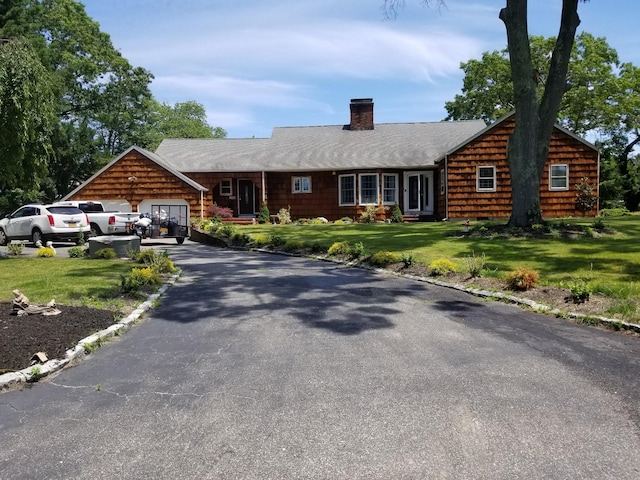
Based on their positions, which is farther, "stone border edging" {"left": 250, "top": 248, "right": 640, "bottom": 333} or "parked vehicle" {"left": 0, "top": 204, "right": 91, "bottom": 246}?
"parked vehicle" {"left": 0, "top": 204, "right": 91, "bottom": 246}

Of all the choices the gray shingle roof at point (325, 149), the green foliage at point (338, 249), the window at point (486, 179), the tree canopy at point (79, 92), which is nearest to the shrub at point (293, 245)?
the green foliage at point (338, 249)

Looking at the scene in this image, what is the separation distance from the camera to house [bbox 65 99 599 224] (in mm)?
26953

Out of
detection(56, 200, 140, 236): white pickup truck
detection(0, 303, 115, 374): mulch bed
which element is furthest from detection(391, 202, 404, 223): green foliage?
detection(0, 303, 115, 374): mulch bed

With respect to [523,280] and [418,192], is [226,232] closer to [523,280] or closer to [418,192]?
[418,192]

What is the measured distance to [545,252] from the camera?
42.5ft

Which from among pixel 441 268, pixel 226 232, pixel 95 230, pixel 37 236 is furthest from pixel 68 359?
pixel 95 230

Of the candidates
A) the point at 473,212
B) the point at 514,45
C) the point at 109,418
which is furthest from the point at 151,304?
the point at 473,212

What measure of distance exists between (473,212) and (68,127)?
33093 millimetres

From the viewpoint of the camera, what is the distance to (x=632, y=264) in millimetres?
10719

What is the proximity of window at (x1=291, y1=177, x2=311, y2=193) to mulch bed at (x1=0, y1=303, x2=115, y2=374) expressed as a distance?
23.3 m

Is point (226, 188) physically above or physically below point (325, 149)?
below

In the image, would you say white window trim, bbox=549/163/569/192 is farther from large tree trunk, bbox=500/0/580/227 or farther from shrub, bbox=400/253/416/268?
shrub, bbox=400/253/416/268

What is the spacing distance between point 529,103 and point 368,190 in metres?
14.6

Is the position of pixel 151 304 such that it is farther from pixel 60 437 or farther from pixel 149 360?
pixel 60 437
